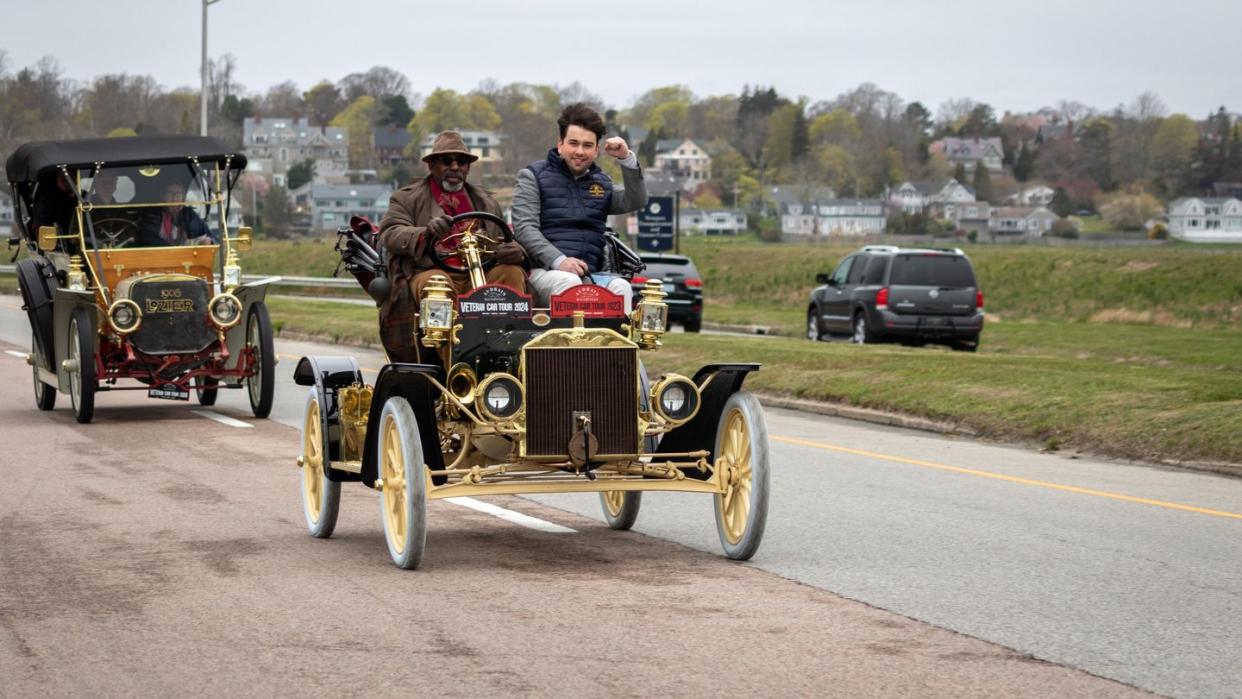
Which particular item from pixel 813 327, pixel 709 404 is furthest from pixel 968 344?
pixel 709 404

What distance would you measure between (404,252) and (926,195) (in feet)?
565

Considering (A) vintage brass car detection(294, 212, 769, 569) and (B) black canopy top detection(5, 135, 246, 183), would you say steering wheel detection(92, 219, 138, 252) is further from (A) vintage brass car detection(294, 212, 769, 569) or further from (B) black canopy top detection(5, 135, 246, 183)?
(A) vintage brass car detection(294, 212, 769, 569)

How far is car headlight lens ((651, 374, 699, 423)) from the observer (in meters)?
9.58

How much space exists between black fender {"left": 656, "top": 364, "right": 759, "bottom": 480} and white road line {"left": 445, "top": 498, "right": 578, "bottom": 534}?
129 cm

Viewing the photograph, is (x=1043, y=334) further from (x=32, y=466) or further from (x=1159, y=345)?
(x=32, y=466)

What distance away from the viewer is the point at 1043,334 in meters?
39.6

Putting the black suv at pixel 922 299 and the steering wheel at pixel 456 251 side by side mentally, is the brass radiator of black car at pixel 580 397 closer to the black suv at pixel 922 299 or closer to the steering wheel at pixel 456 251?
the steering wheel at pixel 456 251

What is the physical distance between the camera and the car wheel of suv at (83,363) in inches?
698

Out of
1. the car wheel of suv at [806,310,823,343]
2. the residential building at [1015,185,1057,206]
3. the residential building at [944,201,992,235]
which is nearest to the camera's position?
the car wheel of suv at [806,310,823,343]

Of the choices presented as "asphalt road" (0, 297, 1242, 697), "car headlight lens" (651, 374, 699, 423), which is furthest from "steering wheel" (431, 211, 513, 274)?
"asphalt road" (0, 297, 1242, 697)

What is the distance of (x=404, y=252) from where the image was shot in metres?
10.2

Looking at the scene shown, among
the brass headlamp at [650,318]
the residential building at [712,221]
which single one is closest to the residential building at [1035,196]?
the residential building at [712,221]

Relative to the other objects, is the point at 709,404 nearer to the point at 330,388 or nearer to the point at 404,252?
the point at 404,252

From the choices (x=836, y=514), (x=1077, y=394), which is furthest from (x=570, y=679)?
(x=1077, y=394)
